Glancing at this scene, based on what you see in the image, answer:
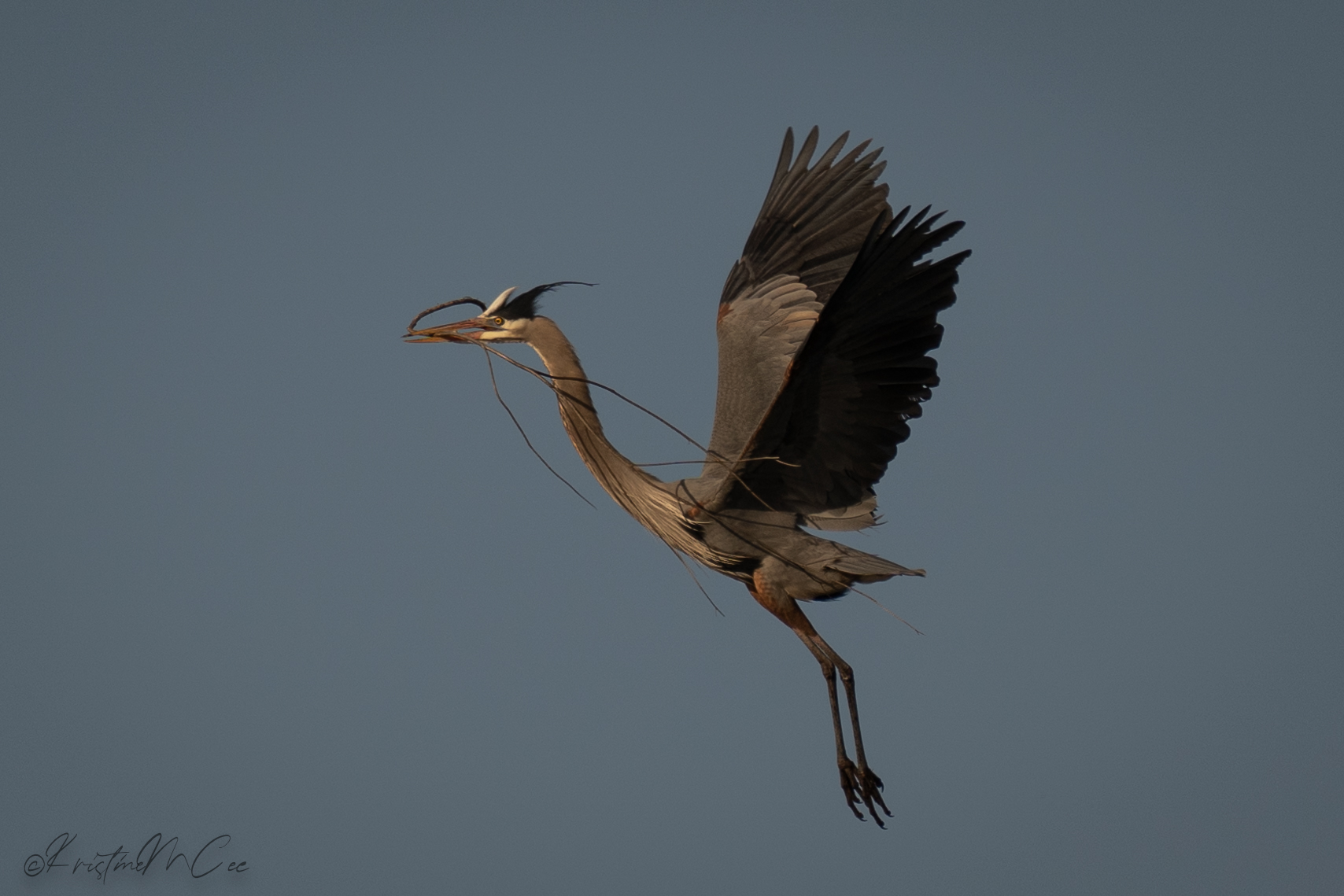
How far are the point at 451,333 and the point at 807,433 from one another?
149 cm

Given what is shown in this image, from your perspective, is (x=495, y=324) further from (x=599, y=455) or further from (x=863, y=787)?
(x=863, y=787)

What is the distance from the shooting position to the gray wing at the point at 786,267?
5.77 m

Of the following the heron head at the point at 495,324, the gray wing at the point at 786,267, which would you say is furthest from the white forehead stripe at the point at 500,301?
the gray wing at the point at 786,267

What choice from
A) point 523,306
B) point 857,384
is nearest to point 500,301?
point 523,306

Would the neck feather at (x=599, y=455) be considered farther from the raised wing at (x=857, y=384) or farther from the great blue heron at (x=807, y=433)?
the raised wing at (x=857, y=384)

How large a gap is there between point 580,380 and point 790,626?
4.18ft

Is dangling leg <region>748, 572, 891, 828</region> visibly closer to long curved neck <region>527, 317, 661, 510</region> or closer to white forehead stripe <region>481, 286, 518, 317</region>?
long curved neck <region>527, 317, 661, 510</region>

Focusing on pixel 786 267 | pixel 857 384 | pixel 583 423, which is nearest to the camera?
pixel 857 384

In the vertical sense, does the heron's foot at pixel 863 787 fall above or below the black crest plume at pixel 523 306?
below

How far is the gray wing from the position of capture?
5773mm

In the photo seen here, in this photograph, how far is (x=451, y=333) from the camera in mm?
5293

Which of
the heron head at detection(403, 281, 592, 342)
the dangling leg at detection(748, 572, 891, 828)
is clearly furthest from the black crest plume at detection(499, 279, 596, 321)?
the dangling leg at detection(748, 572, 891, 828)

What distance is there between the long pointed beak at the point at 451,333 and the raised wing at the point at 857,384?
1195mm

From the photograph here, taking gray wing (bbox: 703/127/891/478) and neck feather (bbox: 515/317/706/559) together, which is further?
gray wing (bbox: 703/127/891/478)
